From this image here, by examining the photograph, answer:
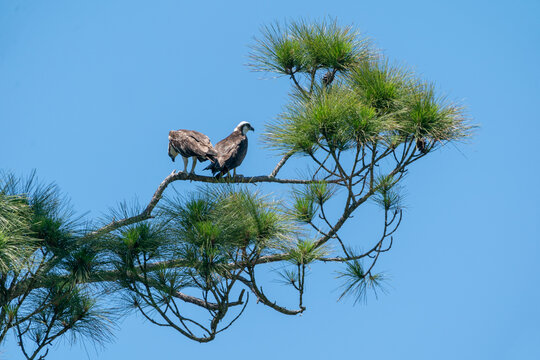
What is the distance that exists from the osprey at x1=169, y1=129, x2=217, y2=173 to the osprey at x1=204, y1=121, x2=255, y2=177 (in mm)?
69

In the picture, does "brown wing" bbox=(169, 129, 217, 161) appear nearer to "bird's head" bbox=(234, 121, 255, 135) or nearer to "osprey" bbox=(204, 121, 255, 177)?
"osprey" bbox=(204, 121, 255, 177)

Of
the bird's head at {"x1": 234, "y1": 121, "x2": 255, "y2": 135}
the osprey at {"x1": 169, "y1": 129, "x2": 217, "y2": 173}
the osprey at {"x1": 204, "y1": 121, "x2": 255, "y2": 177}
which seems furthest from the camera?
the bird's head at {"x1": 234, "y1": 121, "x2": 255, "y2": 135}

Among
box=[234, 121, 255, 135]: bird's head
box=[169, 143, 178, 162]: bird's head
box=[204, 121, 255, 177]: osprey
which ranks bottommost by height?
box=[204, 121, 255, 177]: osprey

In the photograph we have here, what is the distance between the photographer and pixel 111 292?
5.14 metres

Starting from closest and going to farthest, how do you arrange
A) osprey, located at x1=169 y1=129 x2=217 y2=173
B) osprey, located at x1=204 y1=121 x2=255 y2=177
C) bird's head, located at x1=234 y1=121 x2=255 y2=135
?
osprey, located at x1=204 y1=121 x2=255 y2=177 < osprey, located at x1=169 y1=129 x2=217 y2=173 < bird's head, located at x1=234 y1=121 x2=255 y2=135

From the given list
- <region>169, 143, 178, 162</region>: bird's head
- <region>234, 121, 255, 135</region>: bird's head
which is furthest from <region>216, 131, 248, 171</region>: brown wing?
<region>169, 143, 178, 162</region>: bird's head

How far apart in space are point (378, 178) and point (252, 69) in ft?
4.62

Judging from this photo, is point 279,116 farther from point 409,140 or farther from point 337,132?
point 409,140

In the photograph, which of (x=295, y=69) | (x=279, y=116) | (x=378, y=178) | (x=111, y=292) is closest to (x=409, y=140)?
(x=378, y=178)

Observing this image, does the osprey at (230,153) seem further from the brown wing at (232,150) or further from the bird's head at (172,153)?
the bird's head at (172,153)

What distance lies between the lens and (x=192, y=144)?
6.41 m

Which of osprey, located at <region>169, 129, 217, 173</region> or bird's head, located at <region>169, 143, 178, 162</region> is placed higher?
bird's head, located at <region>169, 143, 178, 162</region>

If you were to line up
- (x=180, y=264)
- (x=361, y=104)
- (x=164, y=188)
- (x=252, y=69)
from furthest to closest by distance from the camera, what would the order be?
(x=252, y=69) < (x=164, y=188) < (x=361, y=104) < (x=180, y=264)

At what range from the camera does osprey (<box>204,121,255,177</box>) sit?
6035mm
